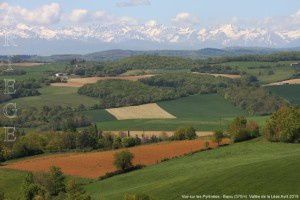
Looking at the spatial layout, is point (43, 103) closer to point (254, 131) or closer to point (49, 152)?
point (49, 152)

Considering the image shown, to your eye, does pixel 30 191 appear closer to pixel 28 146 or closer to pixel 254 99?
pixel 28 146

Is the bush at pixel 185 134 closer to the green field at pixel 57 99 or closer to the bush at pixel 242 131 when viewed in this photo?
the bush at pixel 242 131

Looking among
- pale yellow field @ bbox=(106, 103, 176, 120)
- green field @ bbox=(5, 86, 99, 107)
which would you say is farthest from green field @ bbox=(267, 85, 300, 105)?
green field @ bbox=(5, 86, 99, 107)

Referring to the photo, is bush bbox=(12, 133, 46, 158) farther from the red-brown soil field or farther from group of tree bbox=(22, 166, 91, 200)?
group of tree bbox=(22, 166, 91, 200)

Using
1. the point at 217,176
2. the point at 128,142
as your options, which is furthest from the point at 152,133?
the point at 217,176

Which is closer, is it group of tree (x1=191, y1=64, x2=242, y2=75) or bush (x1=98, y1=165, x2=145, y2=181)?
bush (x1=98, y1=165, x2=145, y2=181)

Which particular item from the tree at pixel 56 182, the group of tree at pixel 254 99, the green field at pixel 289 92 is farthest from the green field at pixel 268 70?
the tree at pixel 56 182
